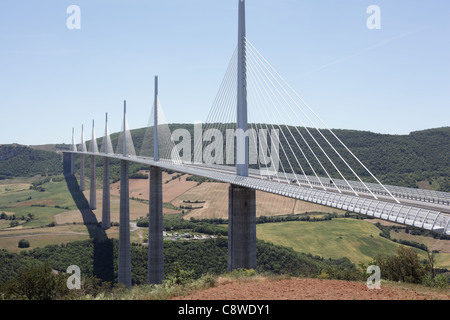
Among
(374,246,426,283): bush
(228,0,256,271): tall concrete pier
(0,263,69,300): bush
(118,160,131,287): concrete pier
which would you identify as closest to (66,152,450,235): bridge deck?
(228,0,256,271): tall concrete pier

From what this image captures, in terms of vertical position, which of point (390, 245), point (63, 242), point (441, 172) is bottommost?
point (390, 245)

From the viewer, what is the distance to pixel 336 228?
7125cm

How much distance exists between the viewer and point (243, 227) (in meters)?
24.7

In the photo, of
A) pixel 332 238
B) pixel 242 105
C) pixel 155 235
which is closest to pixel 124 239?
pixel 155 235

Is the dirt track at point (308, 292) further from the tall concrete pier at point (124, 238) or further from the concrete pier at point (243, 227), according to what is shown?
the tall concrete pier at point (124, 238)

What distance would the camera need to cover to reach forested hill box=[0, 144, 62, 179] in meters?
123

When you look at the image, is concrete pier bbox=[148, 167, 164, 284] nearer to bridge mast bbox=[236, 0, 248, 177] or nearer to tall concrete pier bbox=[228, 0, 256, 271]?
tall concrete pier bbox=[228, 0, 256, 271]

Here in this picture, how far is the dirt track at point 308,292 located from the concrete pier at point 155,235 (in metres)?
27.4

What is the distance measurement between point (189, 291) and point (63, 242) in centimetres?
4732

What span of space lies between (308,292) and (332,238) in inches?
2278

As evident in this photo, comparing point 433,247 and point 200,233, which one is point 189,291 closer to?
point 200,233

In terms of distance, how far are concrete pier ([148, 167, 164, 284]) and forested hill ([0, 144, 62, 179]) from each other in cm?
9241
